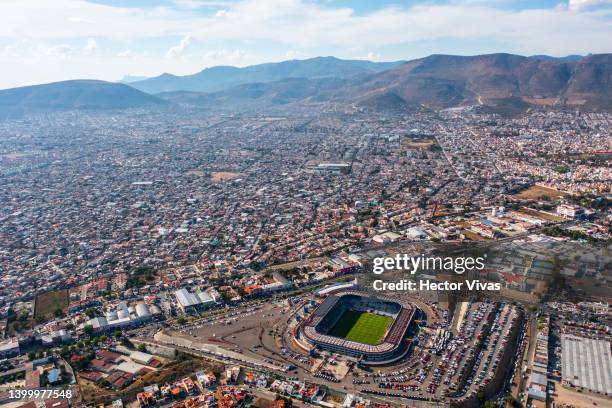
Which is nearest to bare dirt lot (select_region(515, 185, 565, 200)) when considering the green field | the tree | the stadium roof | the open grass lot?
the green field

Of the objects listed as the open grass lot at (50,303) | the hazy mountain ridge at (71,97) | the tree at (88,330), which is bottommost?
the open grass lot at (50,303)

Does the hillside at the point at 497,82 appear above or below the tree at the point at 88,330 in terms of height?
above

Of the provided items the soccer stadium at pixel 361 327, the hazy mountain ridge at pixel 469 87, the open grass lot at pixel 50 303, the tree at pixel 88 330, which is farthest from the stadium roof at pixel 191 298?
the hazy mountain ridge at pixel 469 87

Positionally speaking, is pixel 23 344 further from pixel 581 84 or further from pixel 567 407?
pixel 581 84

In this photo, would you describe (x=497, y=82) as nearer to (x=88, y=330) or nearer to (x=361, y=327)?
(x=361, y=327)

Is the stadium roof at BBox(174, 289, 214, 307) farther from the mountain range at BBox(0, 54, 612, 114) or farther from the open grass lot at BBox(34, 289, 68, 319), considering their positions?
the mountain range at BBox(0, 54, 612, 114)

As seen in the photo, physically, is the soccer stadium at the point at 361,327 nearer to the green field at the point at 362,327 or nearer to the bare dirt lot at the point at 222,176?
the green field at the point at 362,327

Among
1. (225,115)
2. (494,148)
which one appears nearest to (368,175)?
(494,148)

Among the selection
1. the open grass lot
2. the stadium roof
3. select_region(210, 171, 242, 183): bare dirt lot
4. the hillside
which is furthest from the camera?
the hillside
